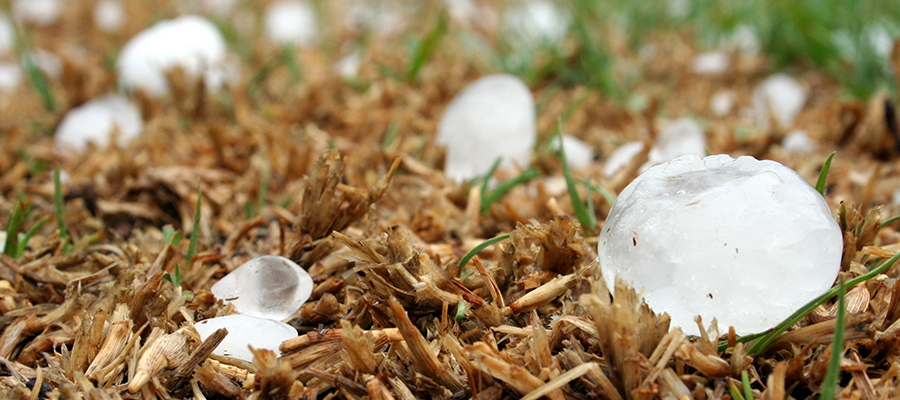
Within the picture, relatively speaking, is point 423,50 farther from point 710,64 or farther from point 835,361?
point 835,361

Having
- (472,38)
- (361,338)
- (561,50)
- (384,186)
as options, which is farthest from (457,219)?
(472,38)

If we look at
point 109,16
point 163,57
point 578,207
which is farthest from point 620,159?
point 109,16

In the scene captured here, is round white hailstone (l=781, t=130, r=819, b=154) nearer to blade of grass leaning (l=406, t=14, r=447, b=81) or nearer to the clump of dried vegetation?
the clump of dried vegetation

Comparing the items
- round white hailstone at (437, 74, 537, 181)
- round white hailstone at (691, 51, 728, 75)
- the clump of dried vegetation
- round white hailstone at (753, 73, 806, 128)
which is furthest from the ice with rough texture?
round white hailstone at (691, 51, 728, 75)

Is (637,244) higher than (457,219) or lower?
higher

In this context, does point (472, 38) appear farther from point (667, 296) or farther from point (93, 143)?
point (667, 296)

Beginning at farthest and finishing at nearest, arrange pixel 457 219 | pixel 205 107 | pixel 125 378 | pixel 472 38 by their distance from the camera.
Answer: pixel 472 38, pixel 205 107, pixel 457 219, pixel 125 378
